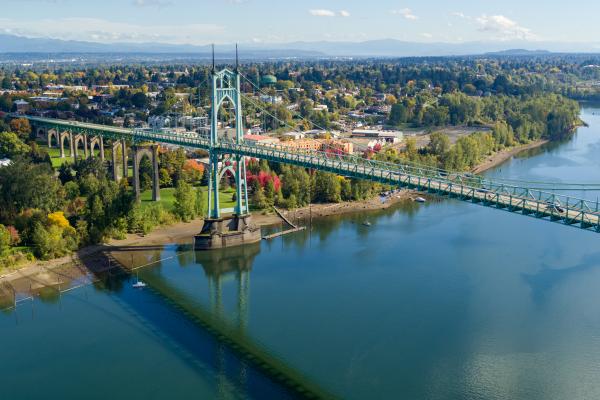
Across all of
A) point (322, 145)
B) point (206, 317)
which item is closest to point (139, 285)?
point (206, 317)

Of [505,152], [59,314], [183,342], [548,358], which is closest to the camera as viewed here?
[548,358]

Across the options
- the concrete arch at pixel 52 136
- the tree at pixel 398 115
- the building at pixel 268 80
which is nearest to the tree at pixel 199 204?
the concrete arch at pixel 52 136

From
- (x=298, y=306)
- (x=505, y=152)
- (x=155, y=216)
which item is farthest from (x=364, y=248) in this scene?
(x=505, y=152)

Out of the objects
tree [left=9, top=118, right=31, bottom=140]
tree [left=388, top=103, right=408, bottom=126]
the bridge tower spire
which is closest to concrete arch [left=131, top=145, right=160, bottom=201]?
Answer: the bridge tower spire

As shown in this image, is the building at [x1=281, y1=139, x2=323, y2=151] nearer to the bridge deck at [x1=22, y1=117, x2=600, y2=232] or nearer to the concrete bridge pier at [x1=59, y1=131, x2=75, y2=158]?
the bridge deck at [x1=22, y1=117, x2=600, y2=232]

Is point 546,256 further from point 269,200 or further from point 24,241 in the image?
point 24,241

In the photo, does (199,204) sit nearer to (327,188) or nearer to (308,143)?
(327,188)

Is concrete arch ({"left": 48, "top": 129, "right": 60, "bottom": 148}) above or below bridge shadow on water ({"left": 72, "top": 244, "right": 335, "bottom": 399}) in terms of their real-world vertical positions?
above
